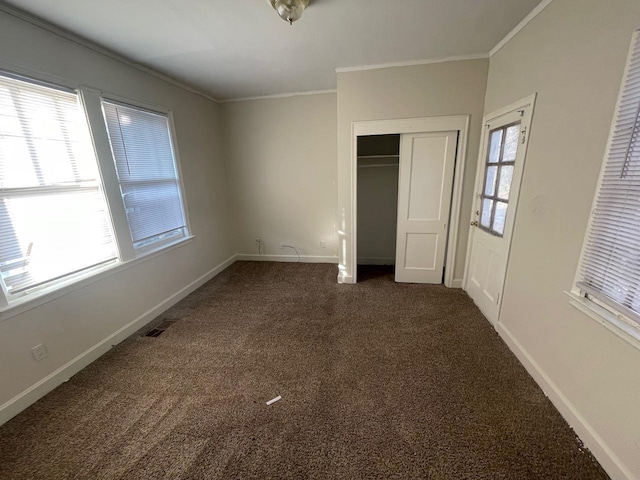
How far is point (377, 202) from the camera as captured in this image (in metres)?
3.87

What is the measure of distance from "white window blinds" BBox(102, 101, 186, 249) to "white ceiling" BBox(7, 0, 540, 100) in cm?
56

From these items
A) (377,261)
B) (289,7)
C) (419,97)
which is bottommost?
(377,261)

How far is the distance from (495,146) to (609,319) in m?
1.84

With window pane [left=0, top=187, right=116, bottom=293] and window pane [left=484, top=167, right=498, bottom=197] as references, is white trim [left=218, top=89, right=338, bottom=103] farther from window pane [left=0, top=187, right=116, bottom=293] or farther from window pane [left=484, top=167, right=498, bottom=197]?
window pane [left=0, top=187, right=116, bottom=293]

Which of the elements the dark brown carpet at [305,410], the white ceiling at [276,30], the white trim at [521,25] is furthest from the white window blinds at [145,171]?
the white trim at [521,25]

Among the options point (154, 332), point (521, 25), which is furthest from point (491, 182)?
point (154, 332)

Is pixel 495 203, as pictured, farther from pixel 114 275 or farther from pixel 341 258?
pixel 114 275

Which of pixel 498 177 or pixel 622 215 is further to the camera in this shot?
pixel 498 177

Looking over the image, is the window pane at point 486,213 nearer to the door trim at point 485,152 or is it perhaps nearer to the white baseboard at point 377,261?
the door trim at point 485,152

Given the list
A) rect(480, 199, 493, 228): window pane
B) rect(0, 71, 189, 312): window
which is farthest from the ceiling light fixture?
rect(480, 199, 493, 228): window pane

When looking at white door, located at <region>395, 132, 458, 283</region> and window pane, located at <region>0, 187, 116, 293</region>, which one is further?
white door, located at <region>395, 132, 458, 283</region>

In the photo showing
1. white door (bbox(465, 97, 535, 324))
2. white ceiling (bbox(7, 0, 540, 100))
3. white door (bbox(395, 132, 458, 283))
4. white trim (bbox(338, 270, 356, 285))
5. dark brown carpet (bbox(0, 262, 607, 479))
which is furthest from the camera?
white trim (bbox(338, 270, 356, 285))

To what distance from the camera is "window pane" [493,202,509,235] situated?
2.27 meters

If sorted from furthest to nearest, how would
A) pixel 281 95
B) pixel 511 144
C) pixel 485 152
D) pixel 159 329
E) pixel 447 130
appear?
pixel 281 95 < pixel 447 130 < pixel 485 152 < pixel 159 329 < pixel 511 144
